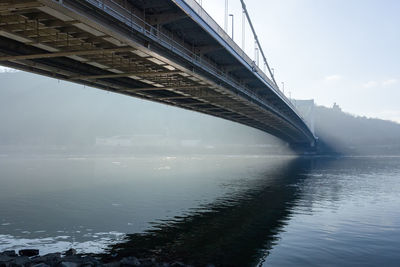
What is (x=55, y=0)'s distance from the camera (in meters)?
11.5

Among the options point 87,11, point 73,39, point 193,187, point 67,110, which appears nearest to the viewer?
point 87,11

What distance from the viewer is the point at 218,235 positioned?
17.7m

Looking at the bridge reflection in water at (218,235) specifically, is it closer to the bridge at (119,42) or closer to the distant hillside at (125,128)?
the bridge at (119,42)

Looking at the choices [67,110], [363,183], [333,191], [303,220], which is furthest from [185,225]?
[67,110]

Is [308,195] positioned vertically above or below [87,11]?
below

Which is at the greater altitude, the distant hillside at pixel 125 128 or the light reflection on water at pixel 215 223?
the distant hillside at pixel 125 128

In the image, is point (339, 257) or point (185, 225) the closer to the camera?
point (339, 257)

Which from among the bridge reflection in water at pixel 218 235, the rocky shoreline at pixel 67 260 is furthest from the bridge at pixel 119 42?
the bridge reflection in water at pixel 218 235

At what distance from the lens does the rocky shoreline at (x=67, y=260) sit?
11.8 meters

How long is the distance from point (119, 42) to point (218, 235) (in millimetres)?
10458

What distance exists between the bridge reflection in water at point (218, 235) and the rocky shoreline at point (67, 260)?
2.82ft

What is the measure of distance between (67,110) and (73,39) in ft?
497

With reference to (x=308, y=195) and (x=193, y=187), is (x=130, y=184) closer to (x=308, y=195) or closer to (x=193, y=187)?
(x=193, y=187)

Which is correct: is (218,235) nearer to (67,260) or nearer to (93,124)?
(67,260)
